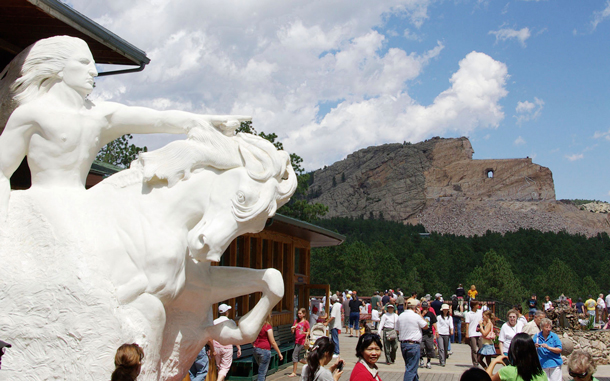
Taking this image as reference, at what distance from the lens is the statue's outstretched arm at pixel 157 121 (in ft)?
11.1

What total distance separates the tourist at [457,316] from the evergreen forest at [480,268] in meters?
17.5

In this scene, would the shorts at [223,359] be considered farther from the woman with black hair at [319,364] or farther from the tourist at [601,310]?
the tourist at [601,310]

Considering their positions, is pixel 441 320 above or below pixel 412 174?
below

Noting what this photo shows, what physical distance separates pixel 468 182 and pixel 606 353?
133814 mm

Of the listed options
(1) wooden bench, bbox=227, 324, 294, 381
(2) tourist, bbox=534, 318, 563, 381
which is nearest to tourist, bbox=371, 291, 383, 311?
(1) wooden bench, bbox=227, 324, 294, 381

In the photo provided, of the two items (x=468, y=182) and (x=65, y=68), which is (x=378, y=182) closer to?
(x=468, y=182)

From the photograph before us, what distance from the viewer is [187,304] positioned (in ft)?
11.1

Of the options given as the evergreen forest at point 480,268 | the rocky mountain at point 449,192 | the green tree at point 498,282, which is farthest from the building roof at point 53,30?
the rocky mountain at point 449,192

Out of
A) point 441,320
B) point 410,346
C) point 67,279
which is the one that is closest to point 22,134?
point 67,279

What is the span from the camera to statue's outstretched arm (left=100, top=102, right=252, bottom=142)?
339 cm

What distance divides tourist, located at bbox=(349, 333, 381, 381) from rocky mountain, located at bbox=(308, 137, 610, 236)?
389 ft

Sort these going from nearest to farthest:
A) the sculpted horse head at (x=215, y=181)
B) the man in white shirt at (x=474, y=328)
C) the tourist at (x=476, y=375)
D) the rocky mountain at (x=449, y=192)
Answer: the tourist at (x=476, y=375)
the sculpted horse head at (x=215, y=181)
the man in white shirt at (x=474, y=328)
the rocky mountain at (x=449, y=192)

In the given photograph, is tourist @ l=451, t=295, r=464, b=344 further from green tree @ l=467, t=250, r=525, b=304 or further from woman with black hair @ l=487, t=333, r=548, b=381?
green tree @ l=467, t=250, r=525, b=304

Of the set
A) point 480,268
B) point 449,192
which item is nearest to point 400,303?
point 480,268
